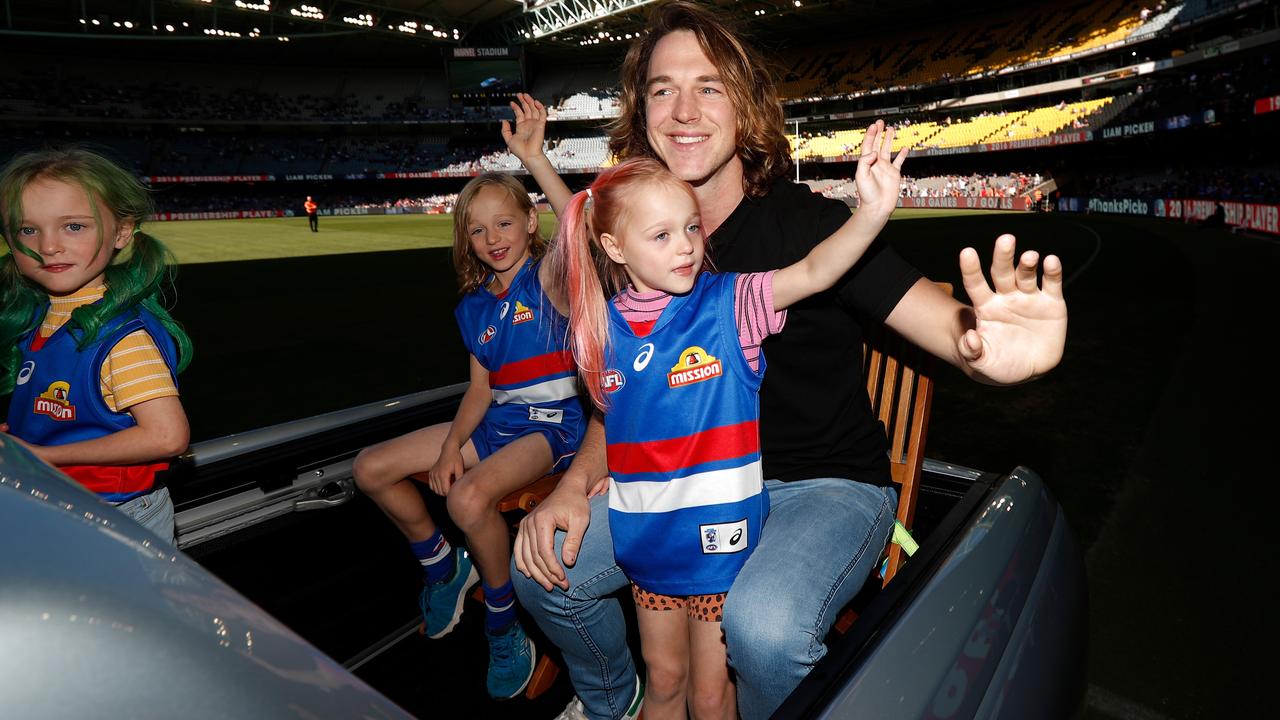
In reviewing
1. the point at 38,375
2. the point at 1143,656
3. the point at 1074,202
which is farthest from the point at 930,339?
the point at 1074,202

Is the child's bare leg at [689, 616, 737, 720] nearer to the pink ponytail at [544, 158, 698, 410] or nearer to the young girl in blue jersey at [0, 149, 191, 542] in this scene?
the pink ponytail at [544, 158, 698, 410]

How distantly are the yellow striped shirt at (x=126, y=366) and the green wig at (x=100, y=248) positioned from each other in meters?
0.06

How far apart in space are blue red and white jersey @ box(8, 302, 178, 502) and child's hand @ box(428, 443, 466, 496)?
0.86 metres

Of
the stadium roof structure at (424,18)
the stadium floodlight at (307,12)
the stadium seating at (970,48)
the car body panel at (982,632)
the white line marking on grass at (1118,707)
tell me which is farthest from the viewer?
the stadium floodlight at (307,12)

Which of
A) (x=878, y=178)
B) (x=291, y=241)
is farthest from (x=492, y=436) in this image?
(x=291, y=241)

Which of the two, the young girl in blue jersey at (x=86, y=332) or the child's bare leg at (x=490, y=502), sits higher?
the young girl in blue jersey at (x=86, y=332)

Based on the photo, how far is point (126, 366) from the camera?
1.82 metres

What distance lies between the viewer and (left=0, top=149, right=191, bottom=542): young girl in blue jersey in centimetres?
177

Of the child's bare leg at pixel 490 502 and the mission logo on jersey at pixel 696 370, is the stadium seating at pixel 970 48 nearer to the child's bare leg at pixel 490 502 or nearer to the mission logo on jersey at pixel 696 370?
the child's bare leg at pixel 490 502

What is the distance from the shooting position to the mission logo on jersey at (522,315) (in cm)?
267

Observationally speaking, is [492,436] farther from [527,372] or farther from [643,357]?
[643,357]

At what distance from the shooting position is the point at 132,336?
1.85m

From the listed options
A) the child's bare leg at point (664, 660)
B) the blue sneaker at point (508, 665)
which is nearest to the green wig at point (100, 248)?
the blue sneaker at point (508, 665)

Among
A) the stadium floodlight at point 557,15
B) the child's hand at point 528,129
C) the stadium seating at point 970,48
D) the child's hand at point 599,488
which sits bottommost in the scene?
the child's hand at point 599,488
